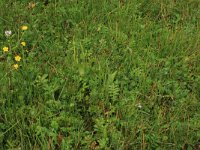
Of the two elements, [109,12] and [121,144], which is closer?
[121,144]

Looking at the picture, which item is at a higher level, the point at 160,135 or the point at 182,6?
the point at 182,6

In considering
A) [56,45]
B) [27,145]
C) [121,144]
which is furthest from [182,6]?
[27,145]

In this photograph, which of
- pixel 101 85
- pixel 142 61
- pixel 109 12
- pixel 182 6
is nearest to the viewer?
pixel 101 85

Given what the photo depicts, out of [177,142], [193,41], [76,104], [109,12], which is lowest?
[177,142]

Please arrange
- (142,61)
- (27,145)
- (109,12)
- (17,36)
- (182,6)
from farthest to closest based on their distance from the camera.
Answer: (182,6)
(109,12)
(17,36)
(142,61)
(27,145)

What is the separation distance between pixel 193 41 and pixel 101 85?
1302 mm

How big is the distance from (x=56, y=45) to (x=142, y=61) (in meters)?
0.91

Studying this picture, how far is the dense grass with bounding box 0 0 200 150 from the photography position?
9.39 ft

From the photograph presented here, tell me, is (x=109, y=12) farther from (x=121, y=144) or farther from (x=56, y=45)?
(x=121, y=144)

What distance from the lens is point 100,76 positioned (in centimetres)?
330

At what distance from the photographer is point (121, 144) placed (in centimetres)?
281

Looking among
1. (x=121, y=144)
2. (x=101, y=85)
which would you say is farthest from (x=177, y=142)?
(x=101, y=85)

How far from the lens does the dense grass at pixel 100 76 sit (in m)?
2.86

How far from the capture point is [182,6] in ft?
14.9
